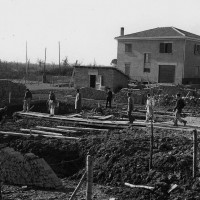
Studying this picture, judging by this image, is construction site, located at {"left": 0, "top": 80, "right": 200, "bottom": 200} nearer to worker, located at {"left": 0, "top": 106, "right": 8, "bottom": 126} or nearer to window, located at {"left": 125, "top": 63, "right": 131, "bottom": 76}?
worker, located at {"left": 0, "top": 106, "right": 8, "bottom": 126}

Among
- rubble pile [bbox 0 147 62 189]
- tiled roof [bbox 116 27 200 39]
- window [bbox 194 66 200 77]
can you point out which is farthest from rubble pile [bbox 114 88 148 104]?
rubble pile [bbox 0 147 62 189]

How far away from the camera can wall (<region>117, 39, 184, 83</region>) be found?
38500 mm

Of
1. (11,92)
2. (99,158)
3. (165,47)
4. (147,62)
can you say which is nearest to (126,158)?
(99,158)

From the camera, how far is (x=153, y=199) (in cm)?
1184

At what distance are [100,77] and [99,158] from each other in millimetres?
20488

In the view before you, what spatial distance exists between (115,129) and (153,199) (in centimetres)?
716

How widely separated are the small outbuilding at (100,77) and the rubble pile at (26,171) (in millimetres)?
21244

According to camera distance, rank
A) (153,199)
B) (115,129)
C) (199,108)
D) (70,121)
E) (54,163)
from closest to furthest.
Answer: (153,199) → (54,163) → (115,129) → (70,121) → (199,108)

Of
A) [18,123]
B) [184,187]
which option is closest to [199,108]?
[18,123]

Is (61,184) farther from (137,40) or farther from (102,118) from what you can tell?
(137,40)

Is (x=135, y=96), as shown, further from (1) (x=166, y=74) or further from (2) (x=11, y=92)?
(1) (x=166, y=74)

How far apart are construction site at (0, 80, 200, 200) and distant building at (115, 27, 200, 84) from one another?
1751 centimetres

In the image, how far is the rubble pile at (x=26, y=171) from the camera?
43.4 feet

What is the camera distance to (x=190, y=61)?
39469 mm
